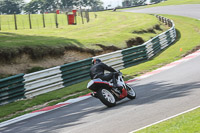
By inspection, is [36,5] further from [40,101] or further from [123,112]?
[123,112]

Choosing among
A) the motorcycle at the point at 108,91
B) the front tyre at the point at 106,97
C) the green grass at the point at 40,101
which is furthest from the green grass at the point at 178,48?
the front tyre at the point at 106,97

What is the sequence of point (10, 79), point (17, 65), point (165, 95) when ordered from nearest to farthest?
point (165, 95) → point (10, 79) → point (17, 65)

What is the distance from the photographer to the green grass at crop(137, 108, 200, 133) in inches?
261

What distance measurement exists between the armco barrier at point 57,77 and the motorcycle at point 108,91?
5766 millimetres

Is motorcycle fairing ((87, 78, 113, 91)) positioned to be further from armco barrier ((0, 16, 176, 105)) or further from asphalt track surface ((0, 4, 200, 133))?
armco barrier ((0, 16, 176, 105))

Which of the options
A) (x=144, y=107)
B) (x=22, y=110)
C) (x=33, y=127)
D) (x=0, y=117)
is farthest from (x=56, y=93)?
(x=144, y=107)

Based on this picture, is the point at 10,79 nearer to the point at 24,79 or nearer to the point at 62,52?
the point at 24,79

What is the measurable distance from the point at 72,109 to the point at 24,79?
15.5ft

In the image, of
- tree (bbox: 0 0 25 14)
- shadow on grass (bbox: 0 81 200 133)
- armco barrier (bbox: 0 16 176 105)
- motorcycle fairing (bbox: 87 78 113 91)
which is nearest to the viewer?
shadow on grass (bbox: 0 81 200 133)

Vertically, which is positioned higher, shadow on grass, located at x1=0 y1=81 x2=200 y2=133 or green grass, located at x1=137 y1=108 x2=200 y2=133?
green grass, located at x1=137 y1=108 x2=200 y2=133

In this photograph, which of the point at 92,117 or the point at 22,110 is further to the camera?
the point at 22,110

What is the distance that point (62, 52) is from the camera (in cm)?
2214

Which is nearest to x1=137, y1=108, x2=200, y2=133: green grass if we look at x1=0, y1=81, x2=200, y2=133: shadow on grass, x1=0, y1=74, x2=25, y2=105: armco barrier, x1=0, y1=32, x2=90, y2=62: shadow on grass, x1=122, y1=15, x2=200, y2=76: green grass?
x1=0, y1=81, x2=200, y2=133: shadow on grass

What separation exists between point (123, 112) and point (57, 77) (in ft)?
26.8
